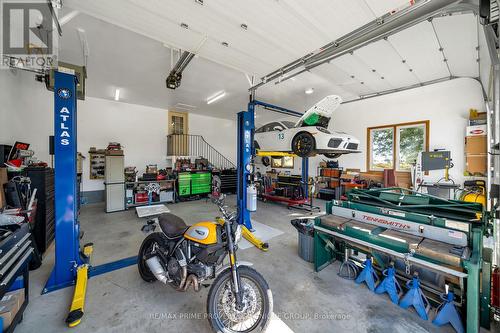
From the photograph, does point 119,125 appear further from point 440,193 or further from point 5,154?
point 440,193

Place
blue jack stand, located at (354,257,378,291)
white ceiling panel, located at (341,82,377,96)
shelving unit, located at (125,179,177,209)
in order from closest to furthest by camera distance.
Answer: blue jack stand, located at (354,257,378,291) < white ceiling panel, located at (341,82,377,96) < shelving unit, located at (125,179,177,209)

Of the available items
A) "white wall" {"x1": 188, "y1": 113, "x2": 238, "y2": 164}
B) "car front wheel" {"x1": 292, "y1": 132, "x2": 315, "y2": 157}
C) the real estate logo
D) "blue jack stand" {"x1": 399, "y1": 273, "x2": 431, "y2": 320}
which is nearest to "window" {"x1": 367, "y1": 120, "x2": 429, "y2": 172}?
"car front wheel" {"x1": 292, "y1": 132, "x2": 315, "y2": 157}

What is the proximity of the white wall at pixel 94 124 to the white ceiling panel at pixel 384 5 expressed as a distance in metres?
6.22

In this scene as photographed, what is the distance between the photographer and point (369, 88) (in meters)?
5.24

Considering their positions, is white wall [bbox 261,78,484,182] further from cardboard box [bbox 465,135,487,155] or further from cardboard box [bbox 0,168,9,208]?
cardboard box [bbox 0,168,9,208]

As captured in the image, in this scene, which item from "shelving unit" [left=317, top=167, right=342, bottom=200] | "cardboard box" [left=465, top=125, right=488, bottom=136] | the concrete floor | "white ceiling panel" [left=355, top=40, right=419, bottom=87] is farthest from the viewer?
"shelving unit" [left=317, top=167, right=342, bottom=200]

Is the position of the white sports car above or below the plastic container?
above

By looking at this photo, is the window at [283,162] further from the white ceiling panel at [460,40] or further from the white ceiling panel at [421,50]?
the white ceiling panel at [460,40]

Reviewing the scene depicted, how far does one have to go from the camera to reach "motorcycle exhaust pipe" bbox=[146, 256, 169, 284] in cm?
196

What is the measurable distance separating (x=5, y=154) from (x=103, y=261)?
8.12ft

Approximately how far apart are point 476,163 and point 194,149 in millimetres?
8875

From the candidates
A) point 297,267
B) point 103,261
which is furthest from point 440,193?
point 103,261

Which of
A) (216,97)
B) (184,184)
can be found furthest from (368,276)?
(184,184)

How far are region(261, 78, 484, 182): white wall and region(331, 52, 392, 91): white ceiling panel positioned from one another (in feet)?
3.29
